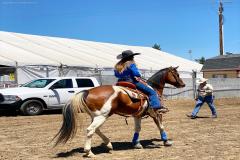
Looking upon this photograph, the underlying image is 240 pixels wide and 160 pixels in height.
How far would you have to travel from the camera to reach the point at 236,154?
7.84m

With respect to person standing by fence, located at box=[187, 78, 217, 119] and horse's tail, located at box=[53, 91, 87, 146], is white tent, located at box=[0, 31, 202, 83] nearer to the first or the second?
person standing by fence, located at box=[187, 78, 217, 119]

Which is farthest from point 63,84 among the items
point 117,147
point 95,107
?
point 95,107

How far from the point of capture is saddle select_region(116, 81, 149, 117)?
8.32 m

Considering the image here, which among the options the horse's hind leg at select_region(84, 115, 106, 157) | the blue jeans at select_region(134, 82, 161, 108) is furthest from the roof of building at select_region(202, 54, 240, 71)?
Result: the horse's hind leg at select_region(84, 115, 106, 157)

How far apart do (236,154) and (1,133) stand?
678 cm

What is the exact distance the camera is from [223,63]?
160ft

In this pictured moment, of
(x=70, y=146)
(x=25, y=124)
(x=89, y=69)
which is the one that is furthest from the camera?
(x=89, y=69)

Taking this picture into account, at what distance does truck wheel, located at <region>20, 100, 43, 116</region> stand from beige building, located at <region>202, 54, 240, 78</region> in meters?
32.5

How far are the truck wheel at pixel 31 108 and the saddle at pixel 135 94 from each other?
9.75 metres

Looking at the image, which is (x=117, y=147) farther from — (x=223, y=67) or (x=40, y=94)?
(x=223, y=67)

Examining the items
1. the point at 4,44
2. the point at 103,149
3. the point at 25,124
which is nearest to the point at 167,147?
the point at 103,149

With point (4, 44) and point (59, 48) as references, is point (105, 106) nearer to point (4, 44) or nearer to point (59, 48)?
point (4, 44)

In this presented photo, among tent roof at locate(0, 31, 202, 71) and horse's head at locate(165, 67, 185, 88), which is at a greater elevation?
tent roof at locate(0, 31, 202, 71)

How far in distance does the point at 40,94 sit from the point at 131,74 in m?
9.97
